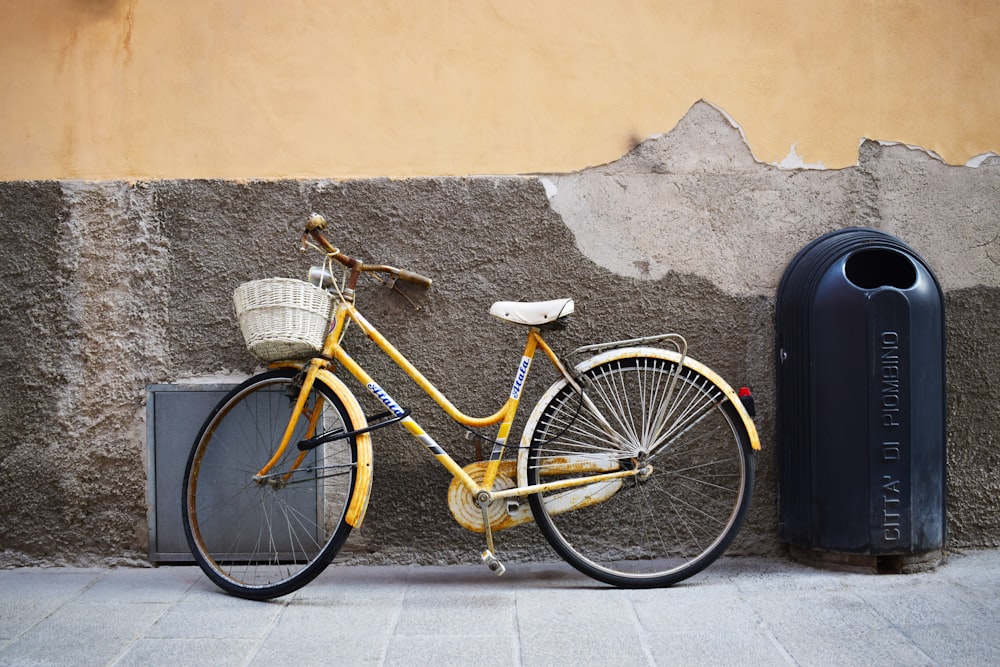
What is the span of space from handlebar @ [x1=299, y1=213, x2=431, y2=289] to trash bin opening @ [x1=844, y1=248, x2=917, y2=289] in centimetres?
173

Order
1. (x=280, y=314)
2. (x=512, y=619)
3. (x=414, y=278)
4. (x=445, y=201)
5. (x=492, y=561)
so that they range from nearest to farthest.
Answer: (x=512, y=619) < (x=280, y=314) < (x=492, y=561) < (x=414, y=278) < (x=445, y=201)

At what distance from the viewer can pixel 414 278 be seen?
350cm

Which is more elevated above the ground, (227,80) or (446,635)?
(227,80)

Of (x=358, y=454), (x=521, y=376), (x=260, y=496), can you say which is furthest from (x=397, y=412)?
(x=260, y=496)

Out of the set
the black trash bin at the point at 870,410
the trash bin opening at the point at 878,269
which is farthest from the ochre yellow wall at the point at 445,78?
the black trash bin at the point at 870,410

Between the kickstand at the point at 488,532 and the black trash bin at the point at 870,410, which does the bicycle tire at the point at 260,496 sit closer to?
the kickstand at the point at 488,532

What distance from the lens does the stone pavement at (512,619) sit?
269 centimetres

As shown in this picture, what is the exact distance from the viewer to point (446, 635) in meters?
2.86

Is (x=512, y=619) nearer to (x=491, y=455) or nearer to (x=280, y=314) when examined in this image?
(x=491, y=455)

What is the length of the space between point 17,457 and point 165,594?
986 millimetres

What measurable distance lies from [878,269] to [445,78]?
1.98 metres

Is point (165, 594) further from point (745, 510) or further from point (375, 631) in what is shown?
point (745, 510)

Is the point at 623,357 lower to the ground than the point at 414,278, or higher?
lower

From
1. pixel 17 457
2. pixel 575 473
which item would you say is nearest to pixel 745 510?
pixel 575 473
